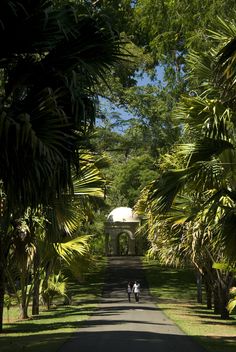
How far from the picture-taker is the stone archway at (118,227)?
53188 mm

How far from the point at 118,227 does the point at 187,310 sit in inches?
1169

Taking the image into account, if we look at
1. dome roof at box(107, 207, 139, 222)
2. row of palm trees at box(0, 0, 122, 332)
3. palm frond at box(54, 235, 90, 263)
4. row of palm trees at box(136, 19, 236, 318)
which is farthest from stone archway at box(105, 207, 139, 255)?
row of palm trees at box(0, 0, 122, 332)

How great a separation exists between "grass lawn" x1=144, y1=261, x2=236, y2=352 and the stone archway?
4.46 meters

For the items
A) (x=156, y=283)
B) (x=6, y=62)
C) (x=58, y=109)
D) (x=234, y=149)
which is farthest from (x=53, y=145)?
(x=156, y=283)

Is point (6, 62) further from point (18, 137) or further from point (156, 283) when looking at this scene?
point (156, 283)

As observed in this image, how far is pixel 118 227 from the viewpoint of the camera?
5500 cm

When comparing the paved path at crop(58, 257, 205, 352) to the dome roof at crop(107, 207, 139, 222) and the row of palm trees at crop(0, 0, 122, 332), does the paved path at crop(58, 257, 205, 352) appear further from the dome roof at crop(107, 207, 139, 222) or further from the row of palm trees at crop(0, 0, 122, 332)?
the dome roof at crop(107, 207, 139, 222)

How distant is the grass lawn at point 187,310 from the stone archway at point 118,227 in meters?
4.46

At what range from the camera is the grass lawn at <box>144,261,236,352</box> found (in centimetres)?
Answer: 1418

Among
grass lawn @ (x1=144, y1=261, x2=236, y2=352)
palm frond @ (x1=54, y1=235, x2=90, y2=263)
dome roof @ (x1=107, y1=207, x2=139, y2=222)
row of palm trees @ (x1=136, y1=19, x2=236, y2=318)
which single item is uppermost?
dome roof @ (x1=107, y1=207, x2=139, y2=222)

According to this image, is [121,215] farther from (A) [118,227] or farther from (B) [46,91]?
(B) [46,91]

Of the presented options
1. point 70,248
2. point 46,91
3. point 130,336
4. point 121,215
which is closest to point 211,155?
point 46,91

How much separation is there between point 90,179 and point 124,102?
18.7 m

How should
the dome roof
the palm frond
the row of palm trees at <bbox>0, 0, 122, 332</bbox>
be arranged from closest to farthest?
the row of palm trees at <bbox>0, 0, 122, 332</bbox>
the palm frond
the dome roof
